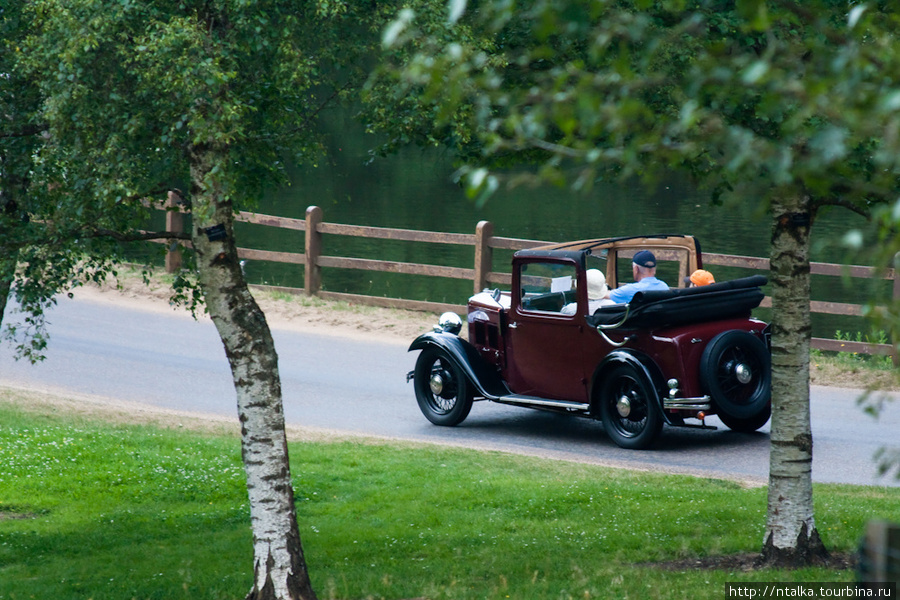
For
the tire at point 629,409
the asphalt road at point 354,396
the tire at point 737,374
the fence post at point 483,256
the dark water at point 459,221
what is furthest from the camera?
the dark water at point 459,221

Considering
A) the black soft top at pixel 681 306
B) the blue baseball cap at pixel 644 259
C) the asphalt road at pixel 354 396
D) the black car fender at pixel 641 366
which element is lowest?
the asphalt road at pixel 354 396

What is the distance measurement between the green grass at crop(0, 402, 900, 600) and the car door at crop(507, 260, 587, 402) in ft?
3.25

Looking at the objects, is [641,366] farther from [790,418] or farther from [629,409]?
[790,418]

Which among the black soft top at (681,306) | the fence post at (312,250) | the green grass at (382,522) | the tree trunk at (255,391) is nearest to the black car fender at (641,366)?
the black soft top at (681,306)

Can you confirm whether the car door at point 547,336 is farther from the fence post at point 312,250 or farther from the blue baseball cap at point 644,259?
the fence post at point 312,250

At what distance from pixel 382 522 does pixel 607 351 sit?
10.6 feet

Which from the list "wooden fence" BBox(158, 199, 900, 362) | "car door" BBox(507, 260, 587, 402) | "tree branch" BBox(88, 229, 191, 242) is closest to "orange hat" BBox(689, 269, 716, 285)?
Answer: "car door" BBox(507, 260, 587, 402)

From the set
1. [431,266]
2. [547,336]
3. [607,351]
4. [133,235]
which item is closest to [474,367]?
[547,336]

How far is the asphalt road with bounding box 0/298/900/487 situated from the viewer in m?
10.6

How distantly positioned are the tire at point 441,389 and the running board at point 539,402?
19.7 inches

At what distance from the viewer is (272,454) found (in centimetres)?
607

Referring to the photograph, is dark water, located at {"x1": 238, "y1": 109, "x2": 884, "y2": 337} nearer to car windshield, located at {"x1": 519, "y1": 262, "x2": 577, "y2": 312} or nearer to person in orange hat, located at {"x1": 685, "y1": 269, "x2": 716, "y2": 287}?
car windshield, located at {"x1": 519, "y1": 262, "x2": 577, "y2": 312}

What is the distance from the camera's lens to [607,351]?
34.6 feet

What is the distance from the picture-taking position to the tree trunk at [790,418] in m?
6.70
